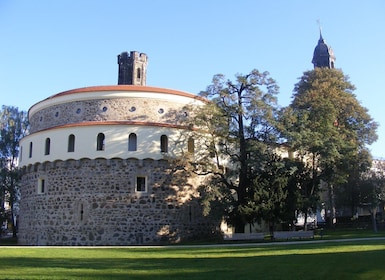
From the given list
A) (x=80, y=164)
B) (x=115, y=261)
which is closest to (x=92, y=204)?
(x=80, y=164)

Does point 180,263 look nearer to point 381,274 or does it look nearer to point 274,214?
point 381,274

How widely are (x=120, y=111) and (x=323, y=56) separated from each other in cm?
3690

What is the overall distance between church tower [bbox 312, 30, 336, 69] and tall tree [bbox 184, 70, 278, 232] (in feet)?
103

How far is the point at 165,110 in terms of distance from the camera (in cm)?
2961

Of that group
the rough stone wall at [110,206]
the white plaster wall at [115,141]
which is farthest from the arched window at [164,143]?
the rough stone wall at [110,206]

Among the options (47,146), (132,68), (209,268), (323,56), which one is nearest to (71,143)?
(47,146)

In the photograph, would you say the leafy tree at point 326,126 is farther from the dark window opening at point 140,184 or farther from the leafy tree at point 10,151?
the leafy tree at point 10,151

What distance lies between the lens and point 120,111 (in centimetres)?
2883

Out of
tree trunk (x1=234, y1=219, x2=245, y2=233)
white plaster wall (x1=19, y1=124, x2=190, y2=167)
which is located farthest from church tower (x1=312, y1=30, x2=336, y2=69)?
tree trunk (x1=234, y1=219, x2=245, y2=233)

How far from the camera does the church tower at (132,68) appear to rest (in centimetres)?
4012

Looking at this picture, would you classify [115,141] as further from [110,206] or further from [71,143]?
[110,206]

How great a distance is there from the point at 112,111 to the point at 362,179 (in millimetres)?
25091

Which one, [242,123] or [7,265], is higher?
[242,123]

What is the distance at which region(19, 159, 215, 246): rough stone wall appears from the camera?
2669cm
